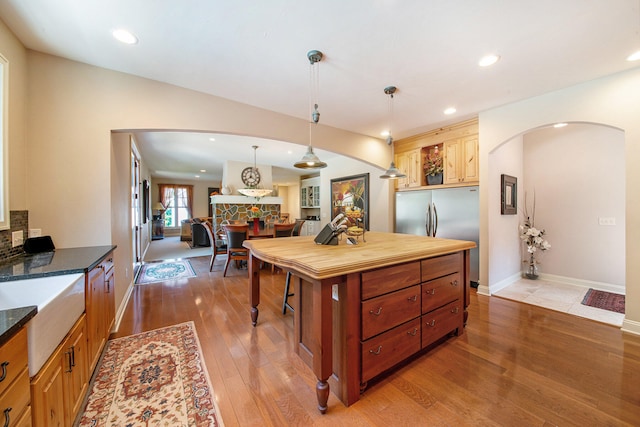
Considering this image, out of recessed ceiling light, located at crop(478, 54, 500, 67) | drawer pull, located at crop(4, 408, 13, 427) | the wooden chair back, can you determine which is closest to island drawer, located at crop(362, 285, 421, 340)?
drawer pull, located at crop(4, 408, 13, 427)

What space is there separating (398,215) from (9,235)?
4.93 metres

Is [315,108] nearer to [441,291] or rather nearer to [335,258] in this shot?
[335,258]

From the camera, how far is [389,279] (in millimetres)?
1728

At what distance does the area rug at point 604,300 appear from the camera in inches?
116

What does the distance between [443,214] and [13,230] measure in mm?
4948

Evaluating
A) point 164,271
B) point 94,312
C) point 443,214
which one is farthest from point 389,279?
point 164,271

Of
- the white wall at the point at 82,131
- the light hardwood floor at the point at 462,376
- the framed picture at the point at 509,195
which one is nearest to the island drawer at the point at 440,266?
the light hardwood floor at the point at 462,376

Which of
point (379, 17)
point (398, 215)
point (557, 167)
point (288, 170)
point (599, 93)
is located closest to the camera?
point (379, 17)

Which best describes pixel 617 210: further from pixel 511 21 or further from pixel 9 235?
pixel 9 235

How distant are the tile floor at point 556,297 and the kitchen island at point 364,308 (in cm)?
186

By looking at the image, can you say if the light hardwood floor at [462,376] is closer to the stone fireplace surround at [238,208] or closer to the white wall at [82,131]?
the white wall at [82,131]

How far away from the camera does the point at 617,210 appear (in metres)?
3.45

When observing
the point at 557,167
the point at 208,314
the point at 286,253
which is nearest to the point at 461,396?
the point at 286,253

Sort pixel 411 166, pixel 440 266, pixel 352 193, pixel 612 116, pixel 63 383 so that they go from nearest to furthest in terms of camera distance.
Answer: pixel 63 383
pixel 440 266
pixel 612 116
pixel 411 166
pixel 352 193
